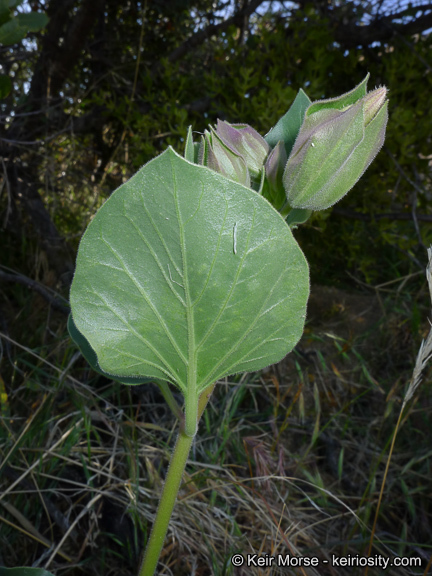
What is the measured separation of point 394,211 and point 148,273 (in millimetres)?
1759

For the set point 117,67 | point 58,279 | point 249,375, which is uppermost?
point 117,67

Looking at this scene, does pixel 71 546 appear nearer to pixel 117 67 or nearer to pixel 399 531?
pixel 399 531

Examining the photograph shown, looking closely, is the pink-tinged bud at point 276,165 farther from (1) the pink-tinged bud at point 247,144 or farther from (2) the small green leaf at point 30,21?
(2) the small green leaf at point 30,21

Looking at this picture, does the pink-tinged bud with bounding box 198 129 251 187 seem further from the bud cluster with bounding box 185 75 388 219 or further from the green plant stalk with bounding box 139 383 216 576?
the green plant stalk with bounding box 139 383 216 576

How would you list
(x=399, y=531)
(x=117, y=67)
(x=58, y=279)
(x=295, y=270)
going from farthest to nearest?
1. (x=117, y=67)
2. (x=58, y=279)
3. (x=399, y=531)
4. (x=295, y=270)

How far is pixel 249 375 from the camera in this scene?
58.2 inches

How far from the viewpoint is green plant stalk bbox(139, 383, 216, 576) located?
0.54m

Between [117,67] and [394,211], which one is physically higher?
[117,67]

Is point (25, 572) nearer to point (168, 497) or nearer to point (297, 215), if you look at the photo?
point (168, 497)

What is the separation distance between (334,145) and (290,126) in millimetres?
150

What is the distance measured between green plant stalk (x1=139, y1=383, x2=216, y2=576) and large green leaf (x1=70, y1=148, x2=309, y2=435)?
28 millimetres

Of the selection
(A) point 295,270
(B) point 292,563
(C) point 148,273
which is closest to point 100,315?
(C) point 148,273

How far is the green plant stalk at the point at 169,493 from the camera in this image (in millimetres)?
543

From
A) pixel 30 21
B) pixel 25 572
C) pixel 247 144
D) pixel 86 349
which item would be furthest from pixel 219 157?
pixel 30 21
